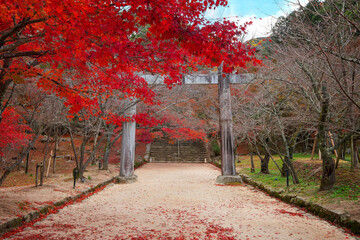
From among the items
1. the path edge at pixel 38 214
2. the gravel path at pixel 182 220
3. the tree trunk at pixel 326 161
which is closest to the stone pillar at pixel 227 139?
the gravel path at pixel 182 220

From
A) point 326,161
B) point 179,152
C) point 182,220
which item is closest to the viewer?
point 182,220

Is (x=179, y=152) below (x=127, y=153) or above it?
below

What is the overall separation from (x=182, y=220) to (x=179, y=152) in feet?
59.3

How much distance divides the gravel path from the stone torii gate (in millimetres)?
2583

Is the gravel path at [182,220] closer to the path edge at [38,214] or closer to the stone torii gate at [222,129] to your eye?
the path edge at [38,214]

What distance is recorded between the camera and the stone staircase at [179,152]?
22234mm

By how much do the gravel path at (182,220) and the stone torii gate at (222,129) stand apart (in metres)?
2.58

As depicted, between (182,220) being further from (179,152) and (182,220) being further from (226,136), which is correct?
(179,152)

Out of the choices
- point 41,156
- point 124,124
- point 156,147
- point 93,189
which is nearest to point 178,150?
point 156,147

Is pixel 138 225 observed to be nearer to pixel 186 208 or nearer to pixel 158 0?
pixel 186 208

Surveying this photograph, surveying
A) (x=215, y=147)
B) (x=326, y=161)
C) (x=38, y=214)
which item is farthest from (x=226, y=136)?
(x=215, y=147)

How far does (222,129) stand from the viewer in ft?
34.4

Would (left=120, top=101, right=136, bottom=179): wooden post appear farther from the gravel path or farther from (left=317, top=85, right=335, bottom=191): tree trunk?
(left=317, top=85, right=335, bottom=191): tree trunk

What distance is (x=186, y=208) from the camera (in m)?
6.18
